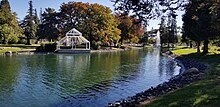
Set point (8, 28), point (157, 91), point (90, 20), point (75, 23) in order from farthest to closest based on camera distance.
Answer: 1. point (75, 23)
2. point (90, 20)
3. point (8, 28)
4. point (157, 91)

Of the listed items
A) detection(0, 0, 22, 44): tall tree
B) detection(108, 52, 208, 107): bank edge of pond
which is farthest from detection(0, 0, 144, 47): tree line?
detection(108, 52, 208, 107): bank edge of pond

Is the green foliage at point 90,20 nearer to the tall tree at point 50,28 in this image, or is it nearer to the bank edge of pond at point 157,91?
the tall tree at point 50,28

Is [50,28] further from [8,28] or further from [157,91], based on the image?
[157,91]

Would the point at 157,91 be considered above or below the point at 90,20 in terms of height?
below

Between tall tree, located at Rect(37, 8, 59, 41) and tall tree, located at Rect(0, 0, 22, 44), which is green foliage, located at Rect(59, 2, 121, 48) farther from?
tall tree, located at Rect(0, 0, 22, 44)

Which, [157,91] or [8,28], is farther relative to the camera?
[8,28]

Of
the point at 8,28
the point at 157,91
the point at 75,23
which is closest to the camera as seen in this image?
the point at 157,91

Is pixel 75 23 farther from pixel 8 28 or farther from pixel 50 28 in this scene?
pixel 8 28

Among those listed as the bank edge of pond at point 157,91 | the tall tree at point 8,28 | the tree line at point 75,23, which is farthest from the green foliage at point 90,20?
the bank edge of pond at point 157,91

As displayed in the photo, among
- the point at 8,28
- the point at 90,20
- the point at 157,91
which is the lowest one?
the point at 157,91

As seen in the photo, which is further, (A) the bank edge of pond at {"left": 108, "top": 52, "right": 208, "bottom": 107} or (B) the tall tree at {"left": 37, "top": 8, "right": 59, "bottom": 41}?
(B) the tall tree at {"left": 37, "top": 8, "right": 59, "bottom": 41}

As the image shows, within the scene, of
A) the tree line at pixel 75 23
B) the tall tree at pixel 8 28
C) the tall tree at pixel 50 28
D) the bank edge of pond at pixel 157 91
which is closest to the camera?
the bank edge of pond at pixel 157 91

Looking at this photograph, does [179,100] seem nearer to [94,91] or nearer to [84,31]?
[94,91]

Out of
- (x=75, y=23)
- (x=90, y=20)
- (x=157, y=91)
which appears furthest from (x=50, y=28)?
(x=157, y=91)
